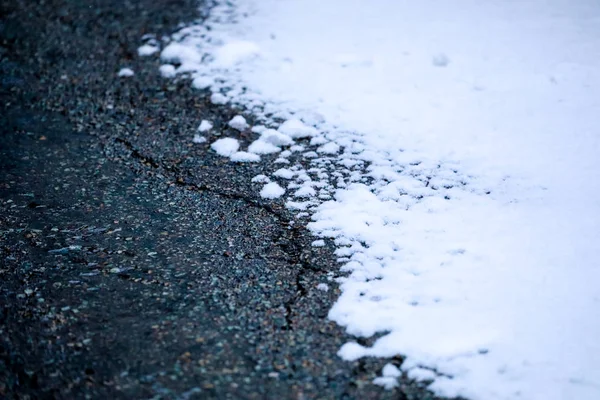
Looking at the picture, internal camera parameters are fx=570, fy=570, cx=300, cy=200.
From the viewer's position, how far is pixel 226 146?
299 cm

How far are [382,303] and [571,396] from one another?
2.16 feet

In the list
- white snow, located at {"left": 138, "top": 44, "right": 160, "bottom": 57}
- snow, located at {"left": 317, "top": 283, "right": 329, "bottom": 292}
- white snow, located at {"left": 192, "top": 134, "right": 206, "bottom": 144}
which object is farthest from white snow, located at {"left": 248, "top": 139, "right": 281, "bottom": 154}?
white snow, located at {"left": 138, "top": 44, "right": 160, "bottom": 57}

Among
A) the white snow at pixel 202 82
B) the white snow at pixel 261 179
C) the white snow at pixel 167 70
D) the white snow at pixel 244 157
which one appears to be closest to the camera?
the white snow at pixel 261 179

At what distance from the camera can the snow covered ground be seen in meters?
1.91

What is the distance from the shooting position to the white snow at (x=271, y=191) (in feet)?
8.66

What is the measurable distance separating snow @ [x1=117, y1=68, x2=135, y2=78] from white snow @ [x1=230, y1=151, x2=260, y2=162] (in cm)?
119

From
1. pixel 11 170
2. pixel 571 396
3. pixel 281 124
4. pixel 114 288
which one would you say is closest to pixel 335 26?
pixel 281 124

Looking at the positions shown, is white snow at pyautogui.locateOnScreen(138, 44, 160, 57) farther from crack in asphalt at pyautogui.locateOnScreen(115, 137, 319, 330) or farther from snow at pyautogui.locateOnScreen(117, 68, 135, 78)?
crack in asphalt at pyautogui.locateOnScreen(115, 137, 319, 330)

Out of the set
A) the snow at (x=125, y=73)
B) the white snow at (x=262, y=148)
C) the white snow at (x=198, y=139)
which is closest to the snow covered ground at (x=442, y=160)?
the white snow at (x=262, y=148)

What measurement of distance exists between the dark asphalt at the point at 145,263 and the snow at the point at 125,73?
0.05m

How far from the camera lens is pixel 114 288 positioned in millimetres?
2154

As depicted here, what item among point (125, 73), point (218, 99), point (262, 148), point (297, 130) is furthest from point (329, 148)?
point (125, 73)

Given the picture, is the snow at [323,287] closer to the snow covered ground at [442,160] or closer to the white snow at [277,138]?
the snow covered ground at [442,160]

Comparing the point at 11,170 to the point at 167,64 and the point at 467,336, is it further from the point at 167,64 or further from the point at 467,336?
the point at 467,336
